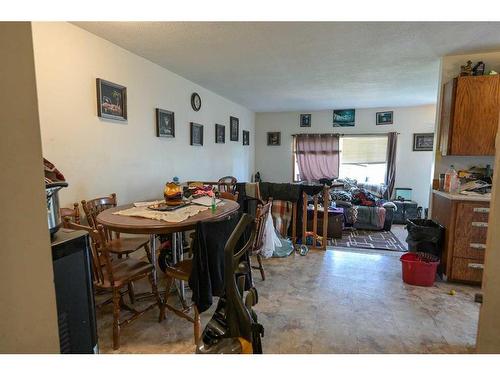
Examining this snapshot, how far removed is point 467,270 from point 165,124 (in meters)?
3.45

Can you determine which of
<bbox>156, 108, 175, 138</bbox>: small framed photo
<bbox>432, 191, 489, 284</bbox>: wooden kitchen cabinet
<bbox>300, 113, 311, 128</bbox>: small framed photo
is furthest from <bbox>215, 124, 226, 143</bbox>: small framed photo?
<bbox>432, 191, 489, 284</bbox>: wooden kitchen cabinet

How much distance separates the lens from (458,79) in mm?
2670

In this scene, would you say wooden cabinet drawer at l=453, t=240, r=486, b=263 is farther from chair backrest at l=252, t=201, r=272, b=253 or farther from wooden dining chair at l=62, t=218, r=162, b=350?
wooden dining chair at l=62, t=218, r=162, b=350

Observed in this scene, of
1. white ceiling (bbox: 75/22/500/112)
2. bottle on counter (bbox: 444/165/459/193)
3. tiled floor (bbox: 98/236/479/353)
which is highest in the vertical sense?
white ceiling (bbox: 75/22/500/112)

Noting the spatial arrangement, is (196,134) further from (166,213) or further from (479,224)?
(479,224)

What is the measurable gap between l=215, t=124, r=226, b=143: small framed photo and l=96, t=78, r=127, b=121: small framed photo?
6.94ft

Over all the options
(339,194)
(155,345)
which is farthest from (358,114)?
(155,345)

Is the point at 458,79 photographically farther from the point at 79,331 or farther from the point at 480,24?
the point at 79,331

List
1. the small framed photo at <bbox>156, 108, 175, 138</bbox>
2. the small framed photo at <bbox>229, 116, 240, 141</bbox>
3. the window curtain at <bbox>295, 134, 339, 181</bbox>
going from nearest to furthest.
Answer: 1. the small framed photo at <bbox>156, 108, 175, 138</bbox>
2. the small framed photo at <bbox>229, 116, 240, 141</bbox>
3. the window curtain at <bbox>295, 134, 339, 181</bbox>

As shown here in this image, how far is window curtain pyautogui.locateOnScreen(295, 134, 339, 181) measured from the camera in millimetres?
6496

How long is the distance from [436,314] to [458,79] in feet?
7.02

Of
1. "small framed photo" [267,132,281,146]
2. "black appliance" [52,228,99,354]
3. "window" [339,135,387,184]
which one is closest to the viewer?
"black appliance" [52,228,99,354]

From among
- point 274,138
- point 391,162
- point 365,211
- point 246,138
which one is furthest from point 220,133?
point 391,162

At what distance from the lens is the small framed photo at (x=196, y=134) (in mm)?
3985
